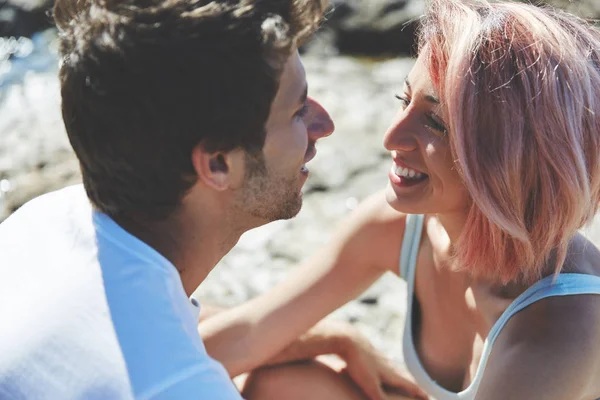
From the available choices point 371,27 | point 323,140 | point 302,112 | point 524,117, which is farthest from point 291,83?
point 371,27

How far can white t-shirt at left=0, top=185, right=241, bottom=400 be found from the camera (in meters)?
1.56

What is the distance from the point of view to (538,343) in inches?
78.7

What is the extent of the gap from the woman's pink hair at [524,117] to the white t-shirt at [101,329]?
0.73 meters

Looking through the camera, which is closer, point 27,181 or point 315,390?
point 315,390

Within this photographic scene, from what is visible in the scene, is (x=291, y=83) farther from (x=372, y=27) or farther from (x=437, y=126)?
(x=372, y=27)

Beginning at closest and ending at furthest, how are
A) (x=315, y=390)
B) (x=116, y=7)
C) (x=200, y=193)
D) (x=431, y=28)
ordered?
(x=116, y=7), (x=200, y=193), (x=431, y=28), (x=315, y=390)

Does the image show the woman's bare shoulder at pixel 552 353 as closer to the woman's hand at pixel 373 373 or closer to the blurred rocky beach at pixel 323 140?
the woman's hand at pixel 373 373

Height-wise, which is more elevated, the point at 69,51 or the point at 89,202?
the point at 69,51

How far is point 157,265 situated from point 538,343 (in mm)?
874

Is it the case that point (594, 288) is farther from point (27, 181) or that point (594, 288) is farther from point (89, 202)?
point (27, 181)

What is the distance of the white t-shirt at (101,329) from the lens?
1.56m

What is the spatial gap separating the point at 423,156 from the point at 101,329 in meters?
0.91

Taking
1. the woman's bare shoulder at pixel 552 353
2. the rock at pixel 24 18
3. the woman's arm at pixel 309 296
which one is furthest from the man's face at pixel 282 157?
the rock at pixel 24 18

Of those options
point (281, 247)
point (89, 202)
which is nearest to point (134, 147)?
point (89, 202)
